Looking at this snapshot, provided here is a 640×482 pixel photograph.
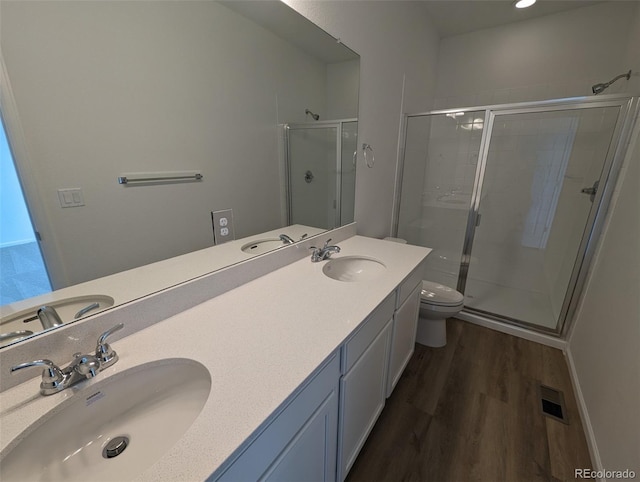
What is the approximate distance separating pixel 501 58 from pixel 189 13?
2993 mm

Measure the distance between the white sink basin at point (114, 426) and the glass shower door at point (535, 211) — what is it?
8.35 ft

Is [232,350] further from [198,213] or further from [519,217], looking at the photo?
[519,217]

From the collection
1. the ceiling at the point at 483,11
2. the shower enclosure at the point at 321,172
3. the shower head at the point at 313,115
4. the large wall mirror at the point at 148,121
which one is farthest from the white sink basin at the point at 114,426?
the ceiling at the point at 483,11

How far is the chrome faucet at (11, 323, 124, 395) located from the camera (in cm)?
62

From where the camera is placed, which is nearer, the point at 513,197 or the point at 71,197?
the point at 71,197

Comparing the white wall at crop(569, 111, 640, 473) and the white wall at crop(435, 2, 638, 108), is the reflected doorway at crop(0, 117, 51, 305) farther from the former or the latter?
the white wall at crop(435, 2, 638, 108)

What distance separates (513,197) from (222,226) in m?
2.84

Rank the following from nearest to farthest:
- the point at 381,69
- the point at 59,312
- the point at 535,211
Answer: the point at 59,312 → the point at 381,69 → the point at 535,211

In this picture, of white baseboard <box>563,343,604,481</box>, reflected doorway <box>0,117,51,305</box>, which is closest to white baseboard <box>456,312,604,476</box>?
white baseboard <box>563,343,604,481</box>

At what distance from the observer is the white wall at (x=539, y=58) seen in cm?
226

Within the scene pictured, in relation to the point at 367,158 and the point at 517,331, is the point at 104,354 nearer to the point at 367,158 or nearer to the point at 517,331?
the point at 367,158

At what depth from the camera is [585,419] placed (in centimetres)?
148

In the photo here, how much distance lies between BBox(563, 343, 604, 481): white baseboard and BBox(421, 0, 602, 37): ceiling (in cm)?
277

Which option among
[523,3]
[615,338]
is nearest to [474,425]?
[615,338]
